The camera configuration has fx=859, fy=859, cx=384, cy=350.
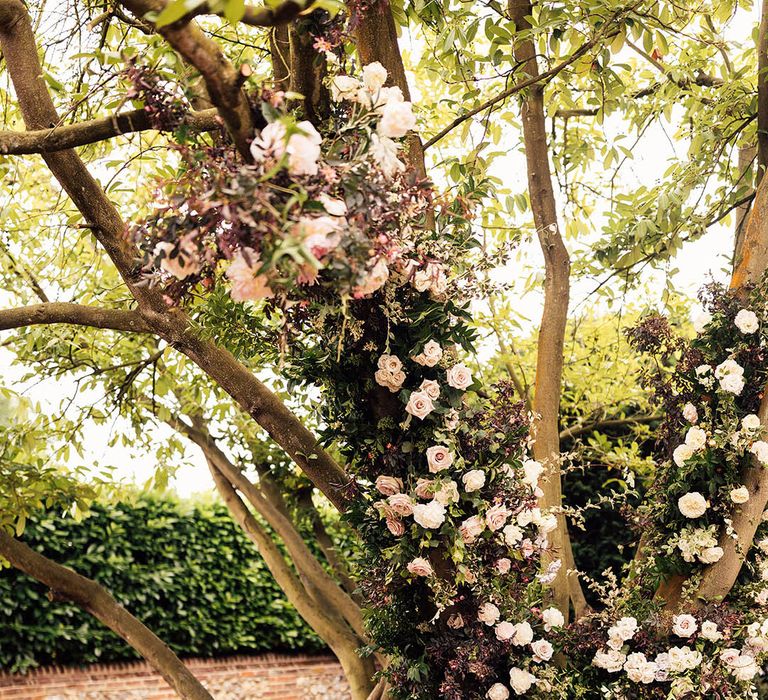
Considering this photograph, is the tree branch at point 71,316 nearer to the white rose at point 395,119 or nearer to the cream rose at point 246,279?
the cream rose at point 246,279

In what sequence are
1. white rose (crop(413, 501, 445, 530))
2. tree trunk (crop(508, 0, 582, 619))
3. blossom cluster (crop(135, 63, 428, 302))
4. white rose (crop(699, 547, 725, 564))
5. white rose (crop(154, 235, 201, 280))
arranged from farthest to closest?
tree trunk (crop(508, 0, 582, 619)) → white rose (crop(699, 547, 725, 564)) → white rose (crop(413, 501, 445, 530)) → white rose (crop(154, 235, 201, 280)) → blossom cluster (crop(135, 63, 428, 302))

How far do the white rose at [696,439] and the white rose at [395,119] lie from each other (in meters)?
1.86

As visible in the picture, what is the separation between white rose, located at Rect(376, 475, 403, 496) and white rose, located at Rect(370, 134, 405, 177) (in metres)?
1.08

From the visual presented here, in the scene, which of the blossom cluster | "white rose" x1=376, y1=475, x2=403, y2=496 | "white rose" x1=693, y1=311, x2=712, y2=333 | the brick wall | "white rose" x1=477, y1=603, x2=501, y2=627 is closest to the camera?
the blossom cluster

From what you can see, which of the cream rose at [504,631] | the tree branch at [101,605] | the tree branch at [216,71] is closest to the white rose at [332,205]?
the tree branch at [216,71]

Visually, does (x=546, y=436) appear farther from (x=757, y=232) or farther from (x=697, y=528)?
(x=757, y=232)

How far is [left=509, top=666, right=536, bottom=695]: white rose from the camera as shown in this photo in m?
3.15

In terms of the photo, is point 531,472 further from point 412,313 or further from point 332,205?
point 332,205

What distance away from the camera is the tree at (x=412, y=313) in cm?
219

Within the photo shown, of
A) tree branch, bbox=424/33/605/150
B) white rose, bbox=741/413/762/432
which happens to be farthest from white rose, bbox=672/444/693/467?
tree branch, bbox=424/33/605/150

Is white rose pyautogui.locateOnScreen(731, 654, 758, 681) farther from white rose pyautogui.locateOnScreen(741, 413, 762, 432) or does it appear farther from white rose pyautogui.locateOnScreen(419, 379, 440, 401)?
white rose pyautogui.locateOnScreen(419, 379, 440, 401)

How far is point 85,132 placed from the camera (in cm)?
273

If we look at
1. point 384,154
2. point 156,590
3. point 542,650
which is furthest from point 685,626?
point 156,590

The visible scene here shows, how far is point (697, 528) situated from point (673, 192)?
1.62 m
